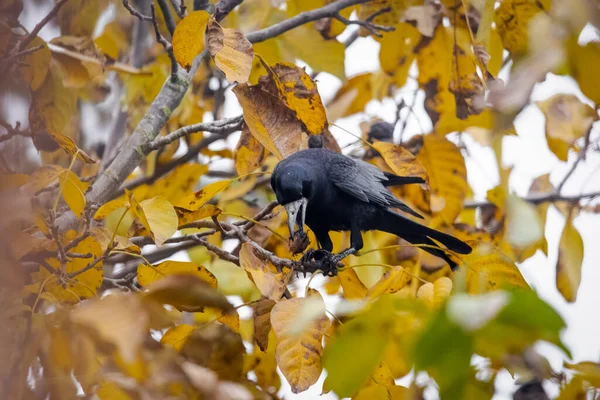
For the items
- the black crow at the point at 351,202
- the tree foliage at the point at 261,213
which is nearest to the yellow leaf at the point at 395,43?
the tree foliage at the point at 261,213

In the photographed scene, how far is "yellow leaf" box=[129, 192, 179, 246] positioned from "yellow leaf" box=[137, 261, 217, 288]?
20cm

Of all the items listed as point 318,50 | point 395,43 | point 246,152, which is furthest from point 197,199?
point 395,43

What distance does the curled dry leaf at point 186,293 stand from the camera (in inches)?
51.6

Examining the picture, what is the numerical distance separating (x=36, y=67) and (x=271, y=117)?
116 centimetres

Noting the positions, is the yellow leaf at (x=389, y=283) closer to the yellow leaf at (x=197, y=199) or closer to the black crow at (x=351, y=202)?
the yellow leaf at (x=197, y=199)

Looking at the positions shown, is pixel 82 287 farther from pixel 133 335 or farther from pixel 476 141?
pixel 476 141

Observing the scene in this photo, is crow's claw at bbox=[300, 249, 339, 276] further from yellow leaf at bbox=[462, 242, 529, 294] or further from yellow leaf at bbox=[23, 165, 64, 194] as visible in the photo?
yellow leaf at bbox=[23, 165, 64, 194]

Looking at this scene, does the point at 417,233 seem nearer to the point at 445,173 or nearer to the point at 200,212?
the point at 445,173

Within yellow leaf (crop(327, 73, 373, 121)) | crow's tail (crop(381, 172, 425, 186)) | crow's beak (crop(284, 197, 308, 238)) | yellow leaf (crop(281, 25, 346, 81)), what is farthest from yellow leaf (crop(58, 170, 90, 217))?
yellow leaf (crop(327, 73, 373, 121))

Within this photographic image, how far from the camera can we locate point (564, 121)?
323cm

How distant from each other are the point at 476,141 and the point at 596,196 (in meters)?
1.24

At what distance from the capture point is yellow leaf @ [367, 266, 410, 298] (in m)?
2.33

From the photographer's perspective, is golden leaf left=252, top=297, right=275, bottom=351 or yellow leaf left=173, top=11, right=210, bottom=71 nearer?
yellow leaf left=173, top=11, right=210, bottom=71

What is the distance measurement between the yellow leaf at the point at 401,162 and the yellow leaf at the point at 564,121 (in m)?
0.67
